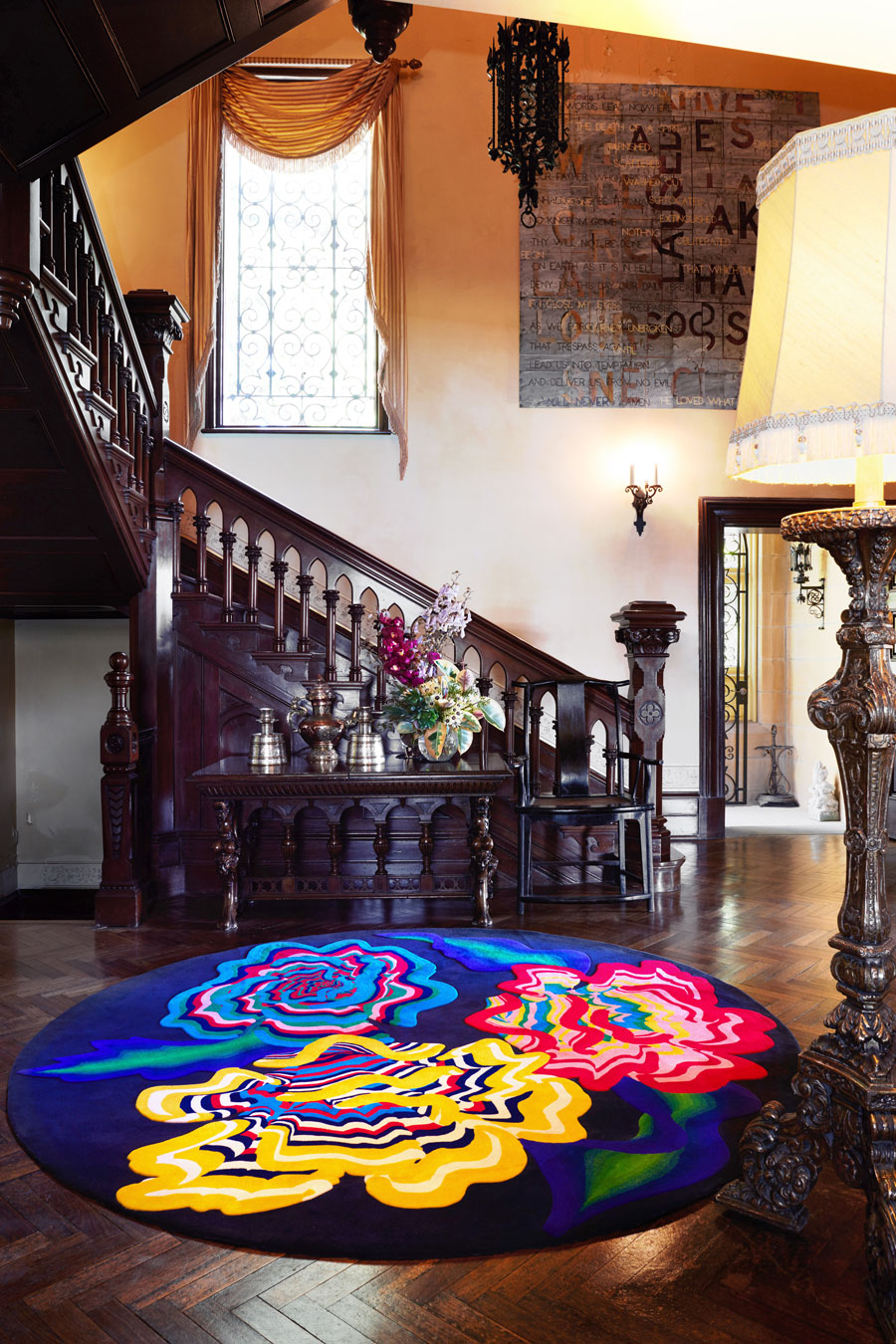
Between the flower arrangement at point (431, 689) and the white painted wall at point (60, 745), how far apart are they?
2324 mm

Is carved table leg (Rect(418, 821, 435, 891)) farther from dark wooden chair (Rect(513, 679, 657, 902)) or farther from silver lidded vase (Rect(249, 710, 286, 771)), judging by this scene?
silver lidded vase (Rect(249, 710, 286, 771))

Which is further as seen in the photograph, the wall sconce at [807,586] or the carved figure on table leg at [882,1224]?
the wall sconce at [807,586]

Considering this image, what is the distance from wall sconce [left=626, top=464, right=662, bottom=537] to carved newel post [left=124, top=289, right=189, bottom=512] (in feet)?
10.2

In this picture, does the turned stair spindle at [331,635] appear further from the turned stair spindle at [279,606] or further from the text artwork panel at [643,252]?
the text artwork panel at [643,252]

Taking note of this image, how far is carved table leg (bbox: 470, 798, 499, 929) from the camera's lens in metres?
4.26

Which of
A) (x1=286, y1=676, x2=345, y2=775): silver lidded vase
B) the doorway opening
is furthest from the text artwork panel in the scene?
(x1=286, y1=676, x2=345, y2=775): silver lidded vase

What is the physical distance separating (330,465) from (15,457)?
2.96 meters

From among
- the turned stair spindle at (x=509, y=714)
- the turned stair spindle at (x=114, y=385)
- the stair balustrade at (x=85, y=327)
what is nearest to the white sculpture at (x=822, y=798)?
the turned stair spindle at (x=509, y=714)

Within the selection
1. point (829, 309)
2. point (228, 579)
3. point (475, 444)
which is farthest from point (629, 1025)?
point (475, 444)

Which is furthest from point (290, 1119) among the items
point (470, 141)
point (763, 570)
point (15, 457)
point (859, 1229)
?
point (763, 570)

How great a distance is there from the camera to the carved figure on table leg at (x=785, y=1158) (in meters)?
1.92

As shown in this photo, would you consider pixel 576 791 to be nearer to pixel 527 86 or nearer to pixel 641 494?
pixel 641 494

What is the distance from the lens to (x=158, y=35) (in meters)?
2.77

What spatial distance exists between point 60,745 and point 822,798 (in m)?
5.68
